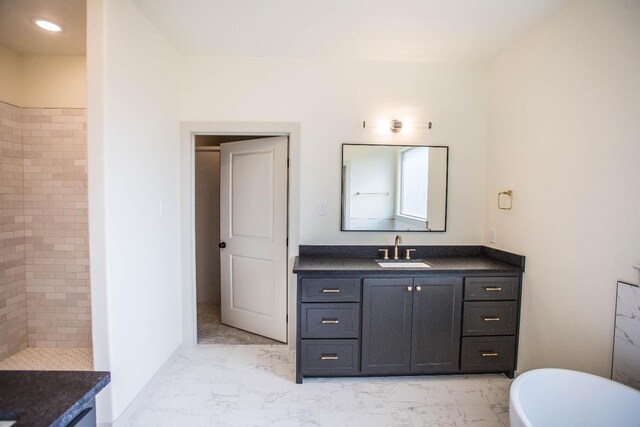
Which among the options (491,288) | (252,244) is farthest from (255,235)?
(491,288)

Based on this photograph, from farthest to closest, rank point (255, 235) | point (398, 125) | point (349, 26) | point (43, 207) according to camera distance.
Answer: point (255, 235)
point (398, 125)
point (43, 207)
point (349, 26)

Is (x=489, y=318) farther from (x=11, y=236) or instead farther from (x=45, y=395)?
(x=11, y=236)

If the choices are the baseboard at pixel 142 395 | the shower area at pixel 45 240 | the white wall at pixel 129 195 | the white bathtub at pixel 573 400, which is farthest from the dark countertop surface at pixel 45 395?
the shower area at pixel 45 240

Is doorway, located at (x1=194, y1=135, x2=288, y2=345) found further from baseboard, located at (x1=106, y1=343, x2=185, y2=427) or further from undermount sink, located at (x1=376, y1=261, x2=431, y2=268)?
undermount sink, located at (x1=376, y1=261, x2=431, y2=268)

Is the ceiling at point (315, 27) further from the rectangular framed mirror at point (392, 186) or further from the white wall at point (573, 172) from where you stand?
the rectangular framed mirror at point (392, 186)

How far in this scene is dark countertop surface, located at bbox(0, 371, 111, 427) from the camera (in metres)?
0.67

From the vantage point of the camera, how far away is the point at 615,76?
1.71m

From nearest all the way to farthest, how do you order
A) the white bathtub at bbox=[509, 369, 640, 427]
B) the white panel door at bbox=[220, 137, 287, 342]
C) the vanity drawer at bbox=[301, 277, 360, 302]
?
the white bathtub at bbox=[509, 369, 640, 427] → the vanity drawer at bbox=[301, 277, 360, 302] → the white panel door at bbox=[220, 137, 287, 342]

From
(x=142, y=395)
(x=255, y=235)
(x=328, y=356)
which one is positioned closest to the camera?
(x=142, y=395)

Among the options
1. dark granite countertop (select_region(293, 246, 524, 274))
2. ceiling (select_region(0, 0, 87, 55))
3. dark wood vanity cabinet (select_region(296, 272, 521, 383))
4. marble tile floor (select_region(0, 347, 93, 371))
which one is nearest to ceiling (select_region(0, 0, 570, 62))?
ceiling (select_region(0, 0, 87, 55))

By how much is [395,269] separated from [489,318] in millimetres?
810

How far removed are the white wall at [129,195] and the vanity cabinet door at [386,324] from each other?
1.50 meters

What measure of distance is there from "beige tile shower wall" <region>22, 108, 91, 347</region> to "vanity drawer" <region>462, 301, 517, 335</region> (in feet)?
9.95

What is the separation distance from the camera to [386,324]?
2.31 m
